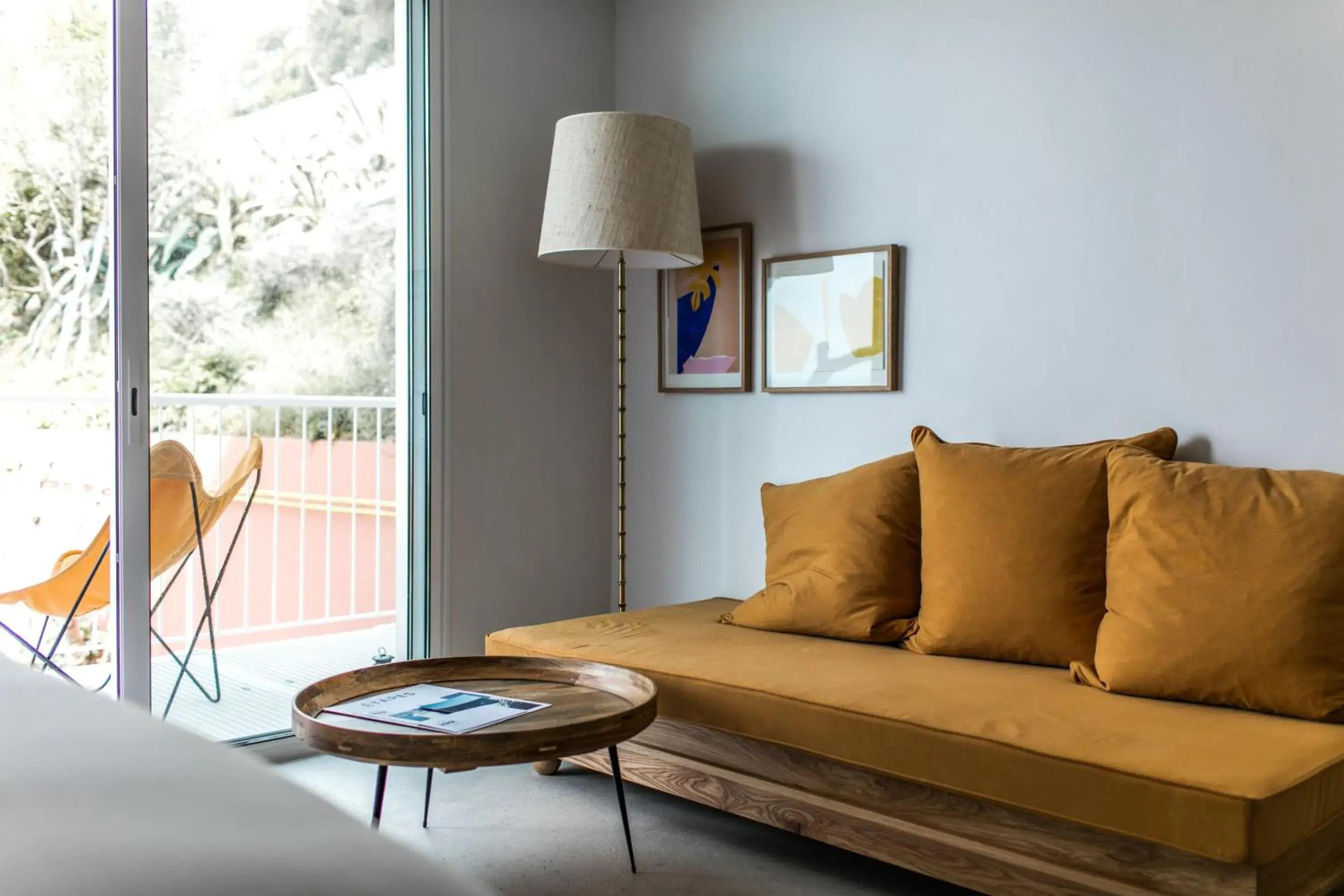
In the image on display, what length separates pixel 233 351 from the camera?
3.48 metres

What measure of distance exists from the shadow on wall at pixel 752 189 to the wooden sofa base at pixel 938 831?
5.57 feet

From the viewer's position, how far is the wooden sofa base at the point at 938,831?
2043 millimetres

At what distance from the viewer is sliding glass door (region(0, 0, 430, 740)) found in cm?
318

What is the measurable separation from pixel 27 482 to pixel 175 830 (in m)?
3.19

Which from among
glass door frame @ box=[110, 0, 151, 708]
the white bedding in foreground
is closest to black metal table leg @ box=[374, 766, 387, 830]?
glass door frame @ box=[110, 0, 151, 708]

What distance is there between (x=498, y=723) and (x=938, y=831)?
93cm

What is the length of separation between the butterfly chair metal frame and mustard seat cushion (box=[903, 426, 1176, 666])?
6.71ft

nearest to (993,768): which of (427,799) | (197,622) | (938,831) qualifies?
(938,831)

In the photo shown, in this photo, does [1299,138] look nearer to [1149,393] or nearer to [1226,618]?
[1149,393]

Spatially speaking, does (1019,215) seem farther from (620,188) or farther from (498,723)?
(498,723)

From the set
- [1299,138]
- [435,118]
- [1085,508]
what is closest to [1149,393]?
[1085,508]

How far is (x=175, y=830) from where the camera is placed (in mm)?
450

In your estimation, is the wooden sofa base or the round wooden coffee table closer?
the wooden sofa base

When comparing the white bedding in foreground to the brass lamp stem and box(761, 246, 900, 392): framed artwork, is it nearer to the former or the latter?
box(761, 246, 900, 392): framed artwork
